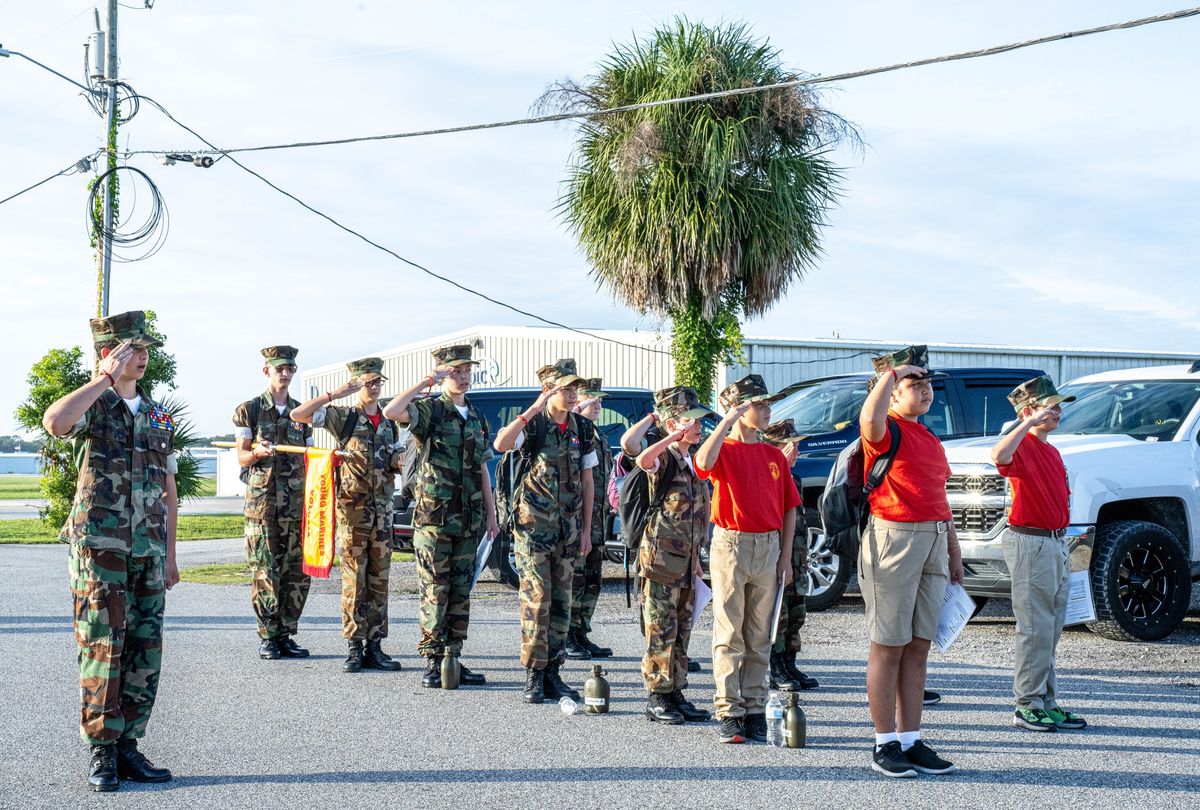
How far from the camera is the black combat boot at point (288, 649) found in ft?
30.1

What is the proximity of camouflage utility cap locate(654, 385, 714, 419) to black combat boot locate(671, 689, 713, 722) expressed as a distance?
158cm

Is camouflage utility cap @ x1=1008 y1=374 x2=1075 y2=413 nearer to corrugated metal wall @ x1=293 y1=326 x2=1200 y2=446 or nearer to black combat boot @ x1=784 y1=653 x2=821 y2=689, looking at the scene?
black combat boot @ x1=784 y1=653 x2=821 y2=689

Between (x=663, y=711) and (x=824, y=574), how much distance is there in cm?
455

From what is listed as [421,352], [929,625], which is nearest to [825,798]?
[929,625]

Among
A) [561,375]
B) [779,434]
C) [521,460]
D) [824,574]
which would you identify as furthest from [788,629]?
[824,574]

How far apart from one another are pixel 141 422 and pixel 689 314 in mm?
14537

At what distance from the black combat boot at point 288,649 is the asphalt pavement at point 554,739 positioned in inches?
6.6

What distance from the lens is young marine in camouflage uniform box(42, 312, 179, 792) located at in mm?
5676

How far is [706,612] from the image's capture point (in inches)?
472

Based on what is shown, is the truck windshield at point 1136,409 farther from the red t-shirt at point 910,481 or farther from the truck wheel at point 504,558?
the truck wheel at point 504,558

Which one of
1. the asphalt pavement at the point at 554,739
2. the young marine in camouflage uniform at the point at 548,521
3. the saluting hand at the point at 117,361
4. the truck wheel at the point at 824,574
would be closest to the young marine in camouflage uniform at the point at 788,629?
the asphalt pavement at the point at 554,739

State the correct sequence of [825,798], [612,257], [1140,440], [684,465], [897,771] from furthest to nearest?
1. [612,257]
2. [1140,440]
3. [684,465]
4. [897,771]
5. [825,798]

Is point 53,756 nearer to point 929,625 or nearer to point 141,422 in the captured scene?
point 141,422

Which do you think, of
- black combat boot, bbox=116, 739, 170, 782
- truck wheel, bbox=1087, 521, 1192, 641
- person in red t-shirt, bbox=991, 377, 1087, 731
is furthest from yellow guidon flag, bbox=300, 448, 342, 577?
truck wheel, bbox=1087, 521, 1192, 641
